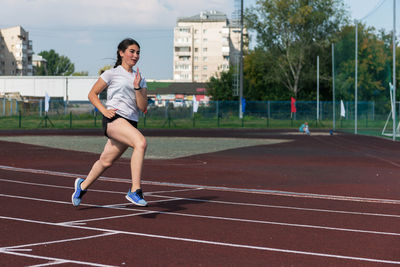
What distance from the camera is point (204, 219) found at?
6.52 metres

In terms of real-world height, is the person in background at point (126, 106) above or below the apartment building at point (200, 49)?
below

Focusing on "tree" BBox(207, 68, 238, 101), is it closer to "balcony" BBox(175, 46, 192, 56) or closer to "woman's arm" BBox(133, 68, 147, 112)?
"balcony" BBox(175, 46, 192, 56)

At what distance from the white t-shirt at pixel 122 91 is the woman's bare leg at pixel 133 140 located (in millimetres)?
137

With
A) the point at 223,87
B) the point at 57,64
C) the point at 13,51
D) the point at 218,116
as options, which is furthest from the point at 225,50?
the point at 218,116

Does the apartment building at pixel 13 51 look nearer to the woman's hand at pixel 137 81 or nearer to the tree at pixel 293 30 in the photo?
the tree at pixel 293 30

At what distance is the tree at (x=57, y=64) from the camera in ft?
503

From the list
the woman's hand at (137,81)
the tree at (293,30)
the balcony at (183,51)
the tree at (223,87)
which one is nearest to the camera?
the woman's hand at (137,81)

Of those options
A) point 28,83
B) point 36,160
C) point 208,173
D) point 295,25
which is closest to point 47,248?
point 208,173

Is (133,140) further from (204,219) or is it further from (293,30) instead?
(293,30)

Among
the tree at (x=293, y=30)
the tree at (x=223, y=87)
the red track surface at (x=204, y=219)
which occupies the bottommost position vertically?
the red track surface at (x=204, y=219)

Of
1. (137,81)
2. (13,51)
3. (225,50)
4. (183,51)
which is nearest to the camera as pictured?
(137,81)

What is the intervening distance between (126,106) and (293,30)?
57.2 metres

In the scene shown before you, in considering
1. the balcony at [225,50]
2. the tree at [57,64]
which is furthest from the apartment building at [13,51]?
the balcony at [225,50]

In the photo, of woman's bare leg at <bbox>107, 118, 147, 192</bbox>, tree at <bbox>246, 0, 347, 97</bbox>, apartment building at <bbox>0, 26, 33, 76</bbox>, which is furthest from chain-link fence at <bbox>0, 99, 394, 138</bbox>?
apartment building at <bbox>0, 26, 33, 76</bbox>
